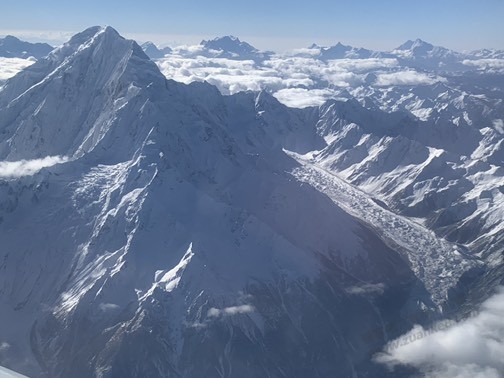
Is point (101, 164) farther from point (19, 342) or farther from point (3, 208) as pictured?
point (19, 342)

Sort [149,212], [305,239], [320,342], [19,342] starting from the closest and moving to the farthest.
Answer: [19,342]
[320,342]
[149,212]
[305,239]

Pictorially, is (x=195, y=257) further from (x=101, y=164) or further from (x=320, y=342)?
(x=101, y=164)

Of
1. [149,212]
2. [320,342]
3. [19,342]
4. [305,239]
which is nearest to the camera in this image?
[19,342]

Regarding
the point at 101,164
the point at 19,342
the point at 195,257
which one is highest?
the point at 101,164

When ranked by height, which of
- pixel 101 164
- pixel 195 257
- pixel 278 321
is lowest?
pixel 278 321

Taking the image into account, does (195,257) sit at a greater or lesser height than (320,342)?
greater

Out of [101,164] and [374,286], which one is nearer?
[374,286]

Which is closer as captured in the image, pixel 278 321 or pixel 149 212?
pixel 278 321

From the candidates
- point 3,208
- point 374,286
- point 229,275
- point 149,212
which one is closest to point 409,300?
point 374,286

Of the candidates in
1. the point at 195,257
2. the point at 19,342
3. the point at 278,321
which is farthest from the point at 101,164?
the point at 278,321
